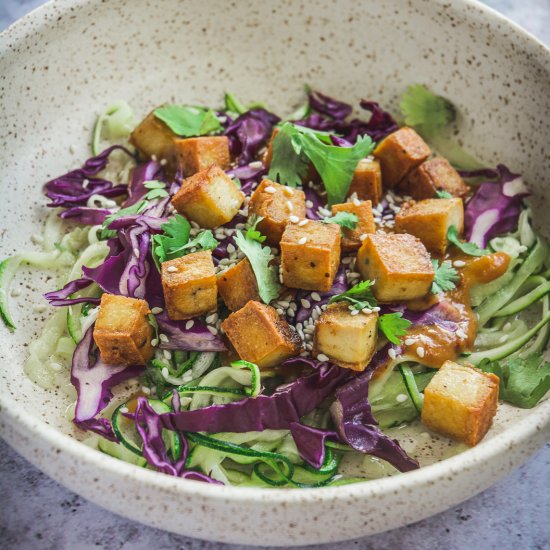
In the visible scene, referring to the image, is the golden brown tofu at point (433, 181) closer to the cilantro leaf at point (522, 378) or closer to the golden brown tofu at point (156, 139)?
the cilantro leaf at point (522, 378)

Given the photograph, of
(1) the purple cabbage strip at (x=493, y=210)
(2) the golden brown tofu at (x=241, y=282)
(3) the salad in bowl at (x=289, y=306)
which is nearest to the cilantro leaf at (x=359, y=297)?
(3) the salad in bowl at (x=289, y=306)

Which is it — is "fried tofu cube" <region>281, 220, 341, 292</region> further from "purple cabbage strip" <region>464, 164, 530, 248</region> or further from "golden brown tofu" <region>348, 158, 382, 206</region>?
"purple cabbage strip" <region>464, 164, 530, 248</region>

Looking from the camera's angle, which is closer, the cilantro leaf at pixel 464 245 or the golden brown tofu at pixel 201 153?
the cilantro leaf at pixel 464 245

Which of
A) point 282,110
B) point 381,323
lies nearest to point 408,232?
point 381,323

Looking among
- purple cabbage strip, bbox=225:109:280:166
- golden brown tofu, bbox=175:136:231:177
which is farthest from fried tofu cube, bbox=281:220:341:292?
purple cabbage strip, bbox=225:109:280:166

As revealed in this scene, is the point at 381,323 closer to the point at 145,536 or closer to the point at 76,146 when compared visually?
the point at 145,536

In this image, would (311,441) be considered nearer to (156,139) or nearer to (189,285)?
(189,285)
